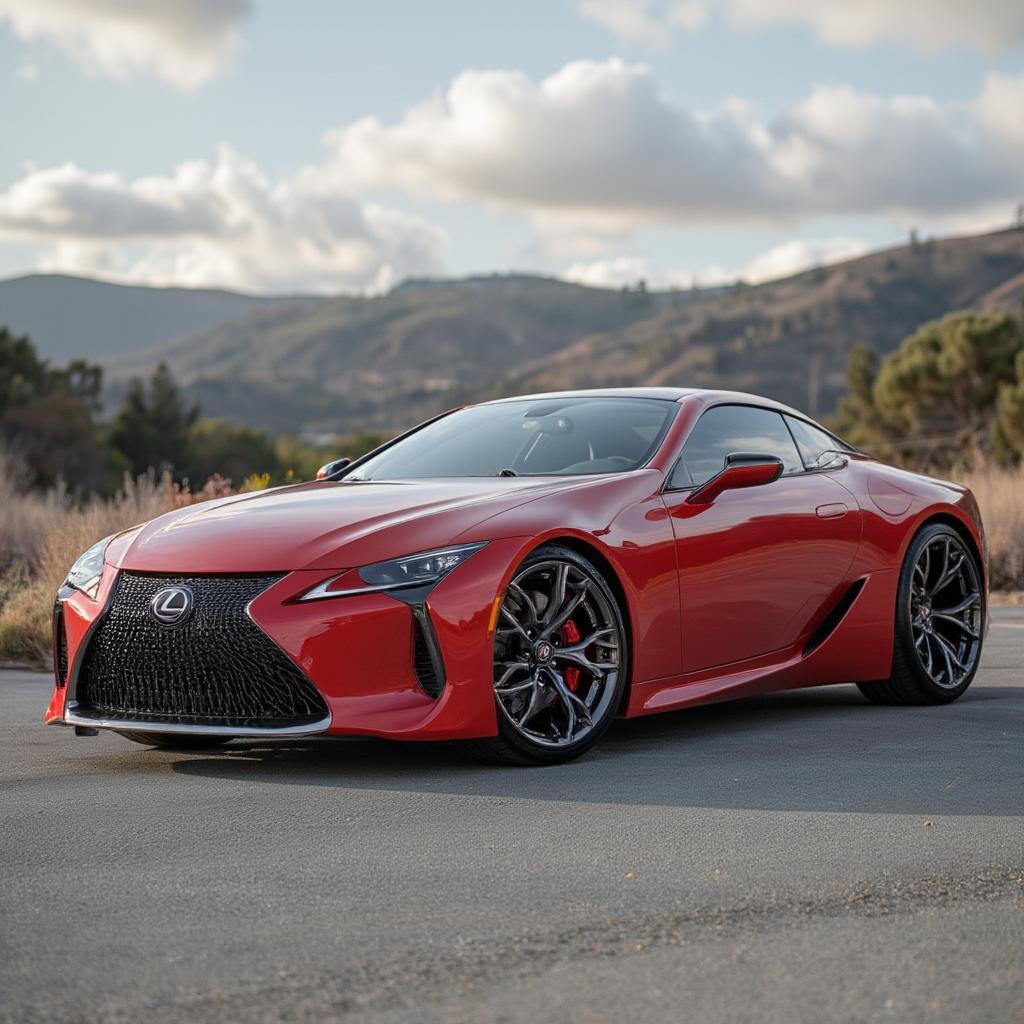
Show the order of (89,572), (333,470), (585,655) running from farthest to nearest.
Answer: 1. (333,470)
2. (89,572)
3. (585,655)

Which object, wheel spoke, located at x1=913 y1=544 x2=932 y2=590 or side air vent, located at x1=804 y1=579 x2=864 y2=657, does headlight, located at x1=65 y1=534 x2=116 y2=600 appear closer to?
side air vent, located at x1=804 y1=579 x2=864 y2=657

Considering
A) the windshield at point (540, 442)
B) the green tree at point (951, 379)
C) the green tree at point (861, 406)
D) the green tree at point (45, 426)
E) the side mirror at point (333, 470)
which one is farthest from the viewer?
the green tree at point (861, 406)

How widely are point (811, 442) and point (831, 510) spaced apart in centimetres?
56

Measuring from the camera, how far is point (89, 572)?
20.0 ft

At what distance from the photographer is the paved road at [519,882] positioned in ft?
10.6

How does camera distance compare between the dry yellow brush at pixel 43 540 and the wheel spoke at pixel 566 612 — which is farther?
the dry yellow brush at pixel 43 540

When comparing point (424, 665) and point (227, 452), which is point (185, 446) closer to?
point (227, 452)

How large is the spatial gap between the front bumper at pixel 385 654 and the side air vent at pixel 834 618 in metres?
2.11

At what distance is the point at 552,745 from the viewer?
582 centimetres

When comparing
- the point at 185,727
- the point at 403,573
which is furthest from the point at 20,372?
the point at 403,573

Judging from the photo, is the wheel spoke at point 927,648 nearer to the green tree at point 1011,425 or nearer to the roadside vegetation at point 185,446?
the roadside vegetation at point 185,446

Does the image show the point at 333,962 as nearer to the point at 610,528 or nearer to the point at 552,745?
the point at 552,745

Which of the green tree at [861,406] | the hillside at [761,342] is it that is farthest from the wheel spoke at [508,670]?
the hillside at [761,342]

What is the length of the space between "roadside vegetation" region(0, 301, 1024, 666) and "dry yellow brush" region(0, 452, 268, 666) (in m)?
0.02
